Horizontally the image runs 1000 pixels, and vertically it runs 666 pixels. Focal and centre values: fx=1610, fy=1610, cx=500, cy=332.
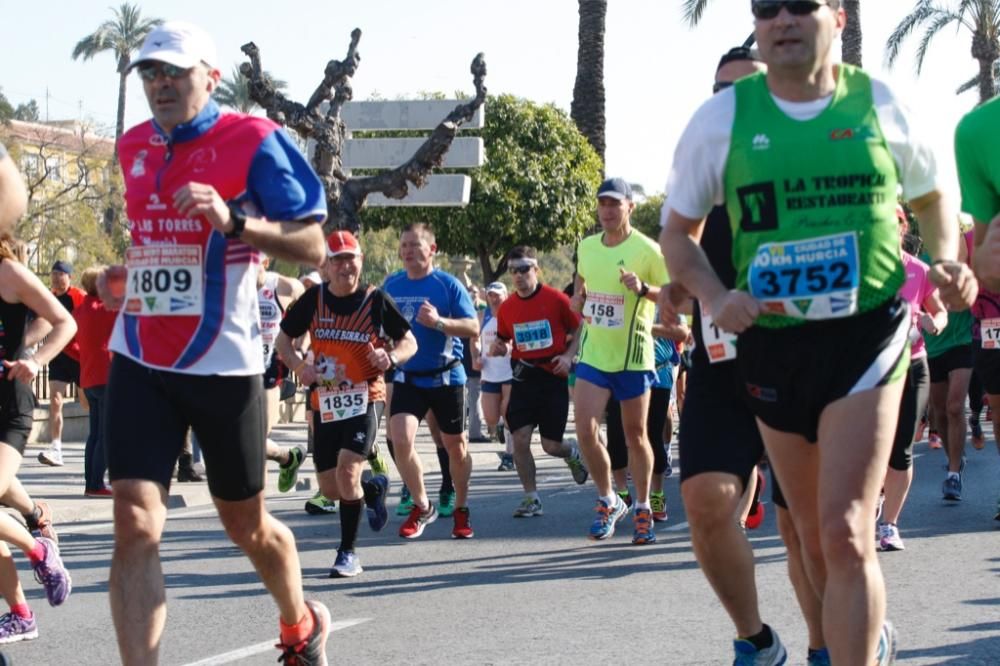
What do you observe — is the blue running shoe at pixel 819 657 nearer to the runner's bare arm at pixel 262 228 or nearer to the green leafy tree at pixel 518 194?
the runner's bare arm at pixel 262 228

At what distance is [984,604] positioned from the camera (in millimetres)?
7590

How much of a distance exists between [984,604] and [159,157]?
4.50m

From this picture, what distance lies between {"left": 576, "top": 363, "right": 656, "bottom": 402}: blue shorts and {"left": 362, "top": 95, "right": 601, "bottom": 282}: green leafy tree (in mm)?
26574

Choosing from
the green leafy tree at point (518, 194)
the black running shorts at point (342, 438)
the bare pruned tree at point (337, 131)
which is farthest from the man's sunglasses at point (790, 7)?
the green leafy tree at point (518, 194)

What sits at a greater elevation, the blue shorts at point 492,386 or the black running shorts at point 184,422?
the black running shorts at point 184,422

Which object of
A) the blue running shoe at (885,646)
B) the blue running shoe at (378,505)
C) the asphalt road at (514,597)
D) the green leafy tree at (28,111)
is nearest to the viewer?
the blue running shoe at (885,646)

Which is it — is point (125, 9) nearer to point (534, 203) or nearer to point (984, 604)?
point (534, 203)

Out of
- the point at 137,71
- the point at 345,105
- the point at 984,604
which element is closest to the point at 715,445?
the point at 137,71

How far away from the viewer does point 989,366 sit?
11.0 m

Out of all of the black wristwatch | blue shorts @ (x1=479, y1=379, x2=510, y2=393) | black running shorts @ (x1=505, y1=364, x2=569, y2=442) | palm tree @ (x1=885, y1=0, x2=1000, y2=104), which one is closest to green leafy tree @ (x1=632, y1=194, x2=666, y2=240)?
palm tree @ (x1=885, y1=0, x2=1000, y2=104)

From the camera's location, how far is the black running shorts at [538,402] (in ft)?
39.6

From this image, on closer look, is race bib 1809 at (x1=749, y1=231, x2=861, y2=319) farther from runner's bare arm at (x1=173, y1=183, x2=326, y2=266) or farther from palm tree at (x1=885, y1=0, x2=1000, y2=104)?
palm tree at (x1=885, y1=0, x2=1000, y2=104)

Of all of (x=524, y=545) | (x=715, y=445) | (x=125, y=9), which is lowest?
(x=524, y=545)

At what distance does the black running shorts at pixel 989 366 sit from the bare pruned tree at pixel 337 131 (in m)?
8.98
